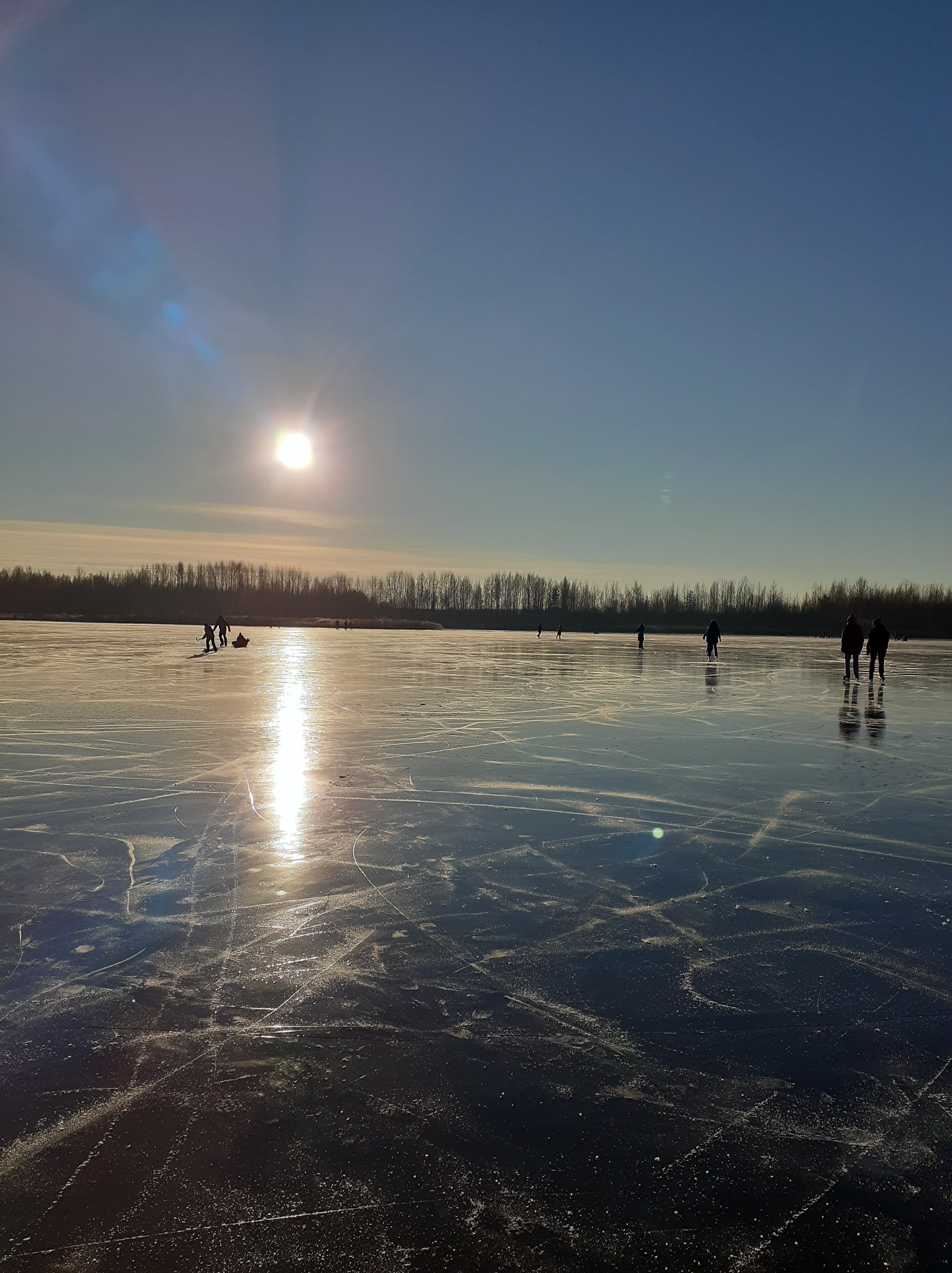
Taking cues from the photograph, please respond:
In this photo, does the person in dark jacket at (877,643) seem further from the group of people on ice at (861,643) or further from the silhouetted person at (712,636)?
the silhouetted person at (712,636)

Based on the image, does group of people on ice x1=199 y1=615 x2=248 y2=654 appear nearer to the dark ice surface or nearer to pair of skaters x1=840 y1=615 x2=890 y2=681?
pair of skaters x1=840 y1=615 x2=890 y2=681

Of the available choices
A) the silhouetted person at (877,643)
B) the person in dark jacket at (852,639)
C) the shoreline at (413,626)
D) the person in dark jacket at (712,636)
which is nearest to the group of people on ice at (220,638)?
the person in dark jacket at (712,636)

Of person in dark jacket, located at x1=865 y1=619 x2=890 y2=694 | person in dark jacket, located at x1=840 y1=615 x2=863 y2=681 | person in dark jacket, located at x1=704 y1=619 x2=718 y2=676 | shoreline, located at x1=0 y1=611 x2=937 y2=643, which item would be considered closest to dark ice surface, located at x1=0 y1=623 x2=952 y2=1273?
person in dark jacket, located at x1=840 y1=615 x2=863 y2=681

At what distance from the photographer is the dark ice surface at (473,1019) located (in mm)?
2014

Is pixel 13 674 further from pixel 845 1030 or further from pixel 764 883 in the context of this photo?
pixel 845 1030

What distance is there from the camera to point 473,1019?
119 inches

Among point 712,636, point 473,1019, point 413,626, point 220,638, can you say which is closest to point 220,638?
point 220,638

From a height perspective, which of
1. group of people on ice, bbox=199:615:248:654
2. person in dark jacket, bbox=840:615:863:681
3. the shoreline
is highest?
→ person in dark jacket, bbox=840:615:863:681

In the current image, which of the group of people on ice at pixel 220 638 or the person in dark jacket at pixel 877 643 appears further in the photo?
the group of people on ice at pixel 220 638

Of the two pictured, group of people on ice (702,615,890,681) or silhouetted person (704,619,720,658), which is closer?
group of people on ice (702,615,890,681)

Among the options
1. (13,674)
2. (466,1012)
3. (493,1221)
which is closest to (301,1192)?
(493,1221)

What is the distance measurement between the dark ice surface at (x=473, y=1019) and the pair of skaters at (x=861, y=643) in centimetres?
1212

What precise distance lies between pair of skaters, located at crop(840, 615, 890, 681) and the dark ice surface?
12.1 m

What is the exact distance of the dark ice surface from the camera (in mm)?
2014
